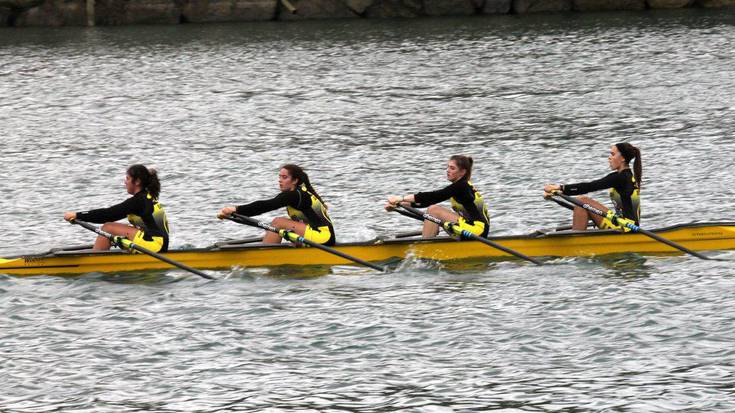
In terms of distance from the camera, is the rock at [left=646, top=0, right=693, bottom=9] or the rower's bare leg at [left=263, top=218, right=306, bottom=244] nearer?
the rower's bare leg at [left=263, top=218, right=306, bottom=244]

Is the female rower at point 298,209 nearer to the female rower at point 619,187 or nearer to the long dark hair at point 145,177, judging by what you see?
the long dark hair at point 145,177

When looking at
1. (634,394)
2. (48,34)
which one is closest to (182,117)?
(48,34)

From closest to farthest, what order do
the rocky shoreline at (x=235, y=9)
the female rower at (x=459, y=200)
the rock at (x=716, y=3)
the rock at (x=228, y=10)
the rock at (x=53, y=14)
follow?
1. the female rower at (x=459, y=200)
2. the rock at (x=716, y=3)
3. the rocky shoreline at (x=235, y=9)
4. the rock at (x=228, y=10)
5. the rock at (x=53, y=14)

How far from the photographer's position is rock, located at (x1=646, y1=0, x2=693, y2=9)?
184 ft

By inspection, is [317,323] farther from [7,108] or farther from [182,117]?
[7,108]

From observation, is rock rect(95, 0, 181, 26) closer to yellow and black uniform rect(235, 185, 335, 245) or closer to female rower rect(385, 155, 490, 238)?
yellow and black uniform rect(235, 185, 335, 245)

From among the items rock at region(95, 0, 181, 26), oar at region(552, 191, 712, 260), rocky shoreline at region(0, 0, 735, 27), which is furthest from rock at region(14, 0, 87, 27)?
oar at region(552, 191, 712, 260)

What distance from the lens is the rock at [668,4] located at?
56125 mm

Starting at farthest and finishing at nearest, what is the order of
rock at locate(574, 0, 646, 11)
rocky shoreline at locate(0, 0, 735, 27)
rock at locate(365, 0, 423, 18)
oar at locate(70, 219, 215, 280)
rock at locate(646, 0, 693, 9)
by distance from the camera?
rock at locate(365, 0, 423, 18)
rocky shoreline at locate(0, 0, 735, 27)
rock at locate(574, 0, 646, 11)
rock at locate(646, 0, 693, 9)
oar at locate(70, 219, 215, 280)

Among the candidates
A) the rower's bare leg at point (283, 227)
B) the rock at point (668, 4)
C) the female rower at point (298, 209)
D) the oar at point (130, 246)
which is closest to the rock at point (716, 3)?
the rock at point (668, 4)

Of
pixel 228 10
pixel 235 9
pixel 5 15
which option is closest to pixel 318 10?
pixel 235 9

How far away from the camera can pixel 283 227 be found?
73.7 feet

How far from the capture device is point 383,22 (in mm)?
57156

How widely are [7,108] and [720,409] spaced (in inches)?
1207
